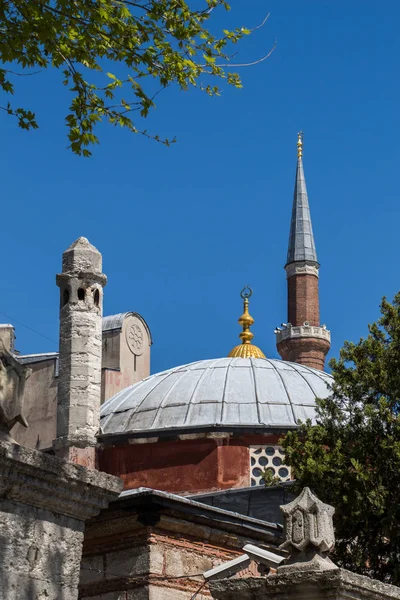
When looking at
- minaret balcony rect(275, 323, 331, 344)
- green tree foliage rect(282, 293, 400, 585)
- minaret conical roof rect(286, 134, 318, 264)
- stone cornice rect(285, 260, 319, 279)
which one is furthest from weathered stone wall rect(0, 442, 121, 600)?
minaret conical roof rect(286, 134, 318, 264)

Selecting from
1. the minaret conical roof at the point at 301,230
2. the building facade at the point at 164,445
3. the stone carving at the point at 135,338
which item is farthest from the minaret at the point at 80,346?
the minaret conical roof at the point at 301,230

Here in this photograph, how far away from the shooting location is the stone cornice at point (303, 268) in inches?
1890

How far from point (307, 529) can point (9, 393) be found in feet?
8.27

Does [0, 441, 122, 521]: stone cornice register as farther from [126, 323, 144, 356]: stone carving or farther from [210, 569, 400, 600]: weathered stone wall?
[126, 323, 144, 356]: stone carving

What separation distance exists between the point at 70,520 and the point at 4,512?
1.09 feet

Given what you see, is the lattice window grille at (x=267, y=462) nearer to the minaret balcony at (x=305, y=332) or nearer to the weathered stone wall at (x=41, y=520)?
the weathered stone wall at (x=41, y=520)

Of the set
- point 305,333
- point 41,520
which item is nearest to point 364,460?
point 41,520

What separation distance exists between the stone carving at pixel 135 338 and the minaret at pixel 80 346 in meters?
15.7

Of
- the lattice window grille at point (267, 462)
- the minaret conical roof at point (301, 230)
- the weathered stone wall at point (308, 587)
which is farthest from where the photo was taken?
the minaret conical roof at point (301, 230)

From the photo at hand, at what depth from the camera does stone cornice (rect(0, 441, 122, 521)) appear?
159 inches

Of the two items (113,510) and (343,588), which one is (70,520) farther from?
(113,510)

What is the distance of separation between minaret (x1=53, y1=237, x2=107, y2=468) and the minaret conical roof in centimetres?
3551

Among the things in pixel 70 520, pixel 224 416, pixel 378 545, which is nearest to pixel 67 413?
pixel 378 545

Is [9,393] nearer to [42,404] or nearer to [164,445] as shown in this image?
[164,445]
